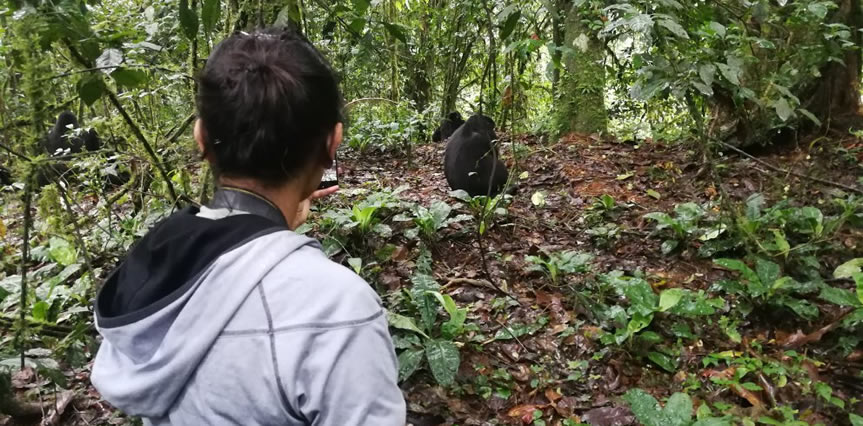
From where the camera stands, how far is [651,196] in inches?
173

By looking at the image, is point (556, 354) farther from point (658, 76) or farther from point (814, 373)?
point (658, 76)

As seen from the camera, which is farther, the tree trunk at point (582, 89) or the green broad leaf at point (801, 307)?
the tree trunk at point (582, 89)

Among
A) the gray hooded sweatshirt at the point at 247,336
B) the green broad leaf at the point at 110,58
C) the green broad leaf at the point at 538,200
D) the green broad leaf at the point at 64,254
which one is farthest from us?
the green broad leaf at the point at 538,200

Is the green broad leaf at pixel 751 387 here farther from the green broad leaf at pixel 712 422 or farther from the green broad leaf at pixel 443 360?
the green broad leaf at pixel 443 360

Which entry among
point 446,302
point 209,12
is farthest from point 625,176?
point 209,12

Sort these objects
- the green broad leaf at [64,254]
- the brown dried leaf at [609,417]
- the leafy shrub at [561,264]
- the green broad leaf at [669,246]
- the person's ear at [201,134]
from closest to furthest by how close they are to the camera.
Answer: the person's ear at [201,134] < the brown dried leaf at [609,417] < the green broad leaf at [64,254] < the leafy shrub at [561,264] < the green broad leaf at [669,246]

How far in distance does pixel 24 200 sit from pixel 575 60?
549cm

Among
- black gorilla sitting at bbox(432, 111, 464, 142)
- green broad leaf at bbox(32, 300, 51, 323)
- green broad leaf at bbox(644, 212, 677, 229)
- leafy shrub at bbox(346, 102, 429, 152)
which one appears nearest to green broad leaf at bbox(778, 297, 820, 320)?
green broad leaf at bbox(644, 212, 677, 229)

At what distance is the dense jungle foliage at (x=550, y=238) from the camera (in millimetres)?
2062

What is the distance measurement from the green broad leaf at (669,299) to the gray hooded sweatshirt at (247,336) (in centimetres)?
217

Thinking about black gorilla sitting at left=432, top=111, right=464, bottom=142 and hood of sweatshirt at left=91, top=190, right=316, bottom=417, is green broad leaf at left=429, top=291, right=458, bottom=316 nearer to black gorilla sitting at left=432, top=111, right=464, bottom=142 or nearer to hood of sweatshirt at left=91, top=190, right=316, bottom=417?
hood of sweatshirt at left=91, top=190, right=316, bottom=417

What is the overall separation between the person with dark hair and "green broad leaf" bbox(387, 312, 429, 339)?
1654mm

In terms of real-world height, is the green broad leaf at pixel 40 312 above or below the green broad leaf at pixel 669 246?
above

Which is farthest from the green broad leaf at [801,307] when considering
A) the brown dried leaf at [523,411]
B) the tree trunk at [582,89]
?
the tree trunk at [582,89]
